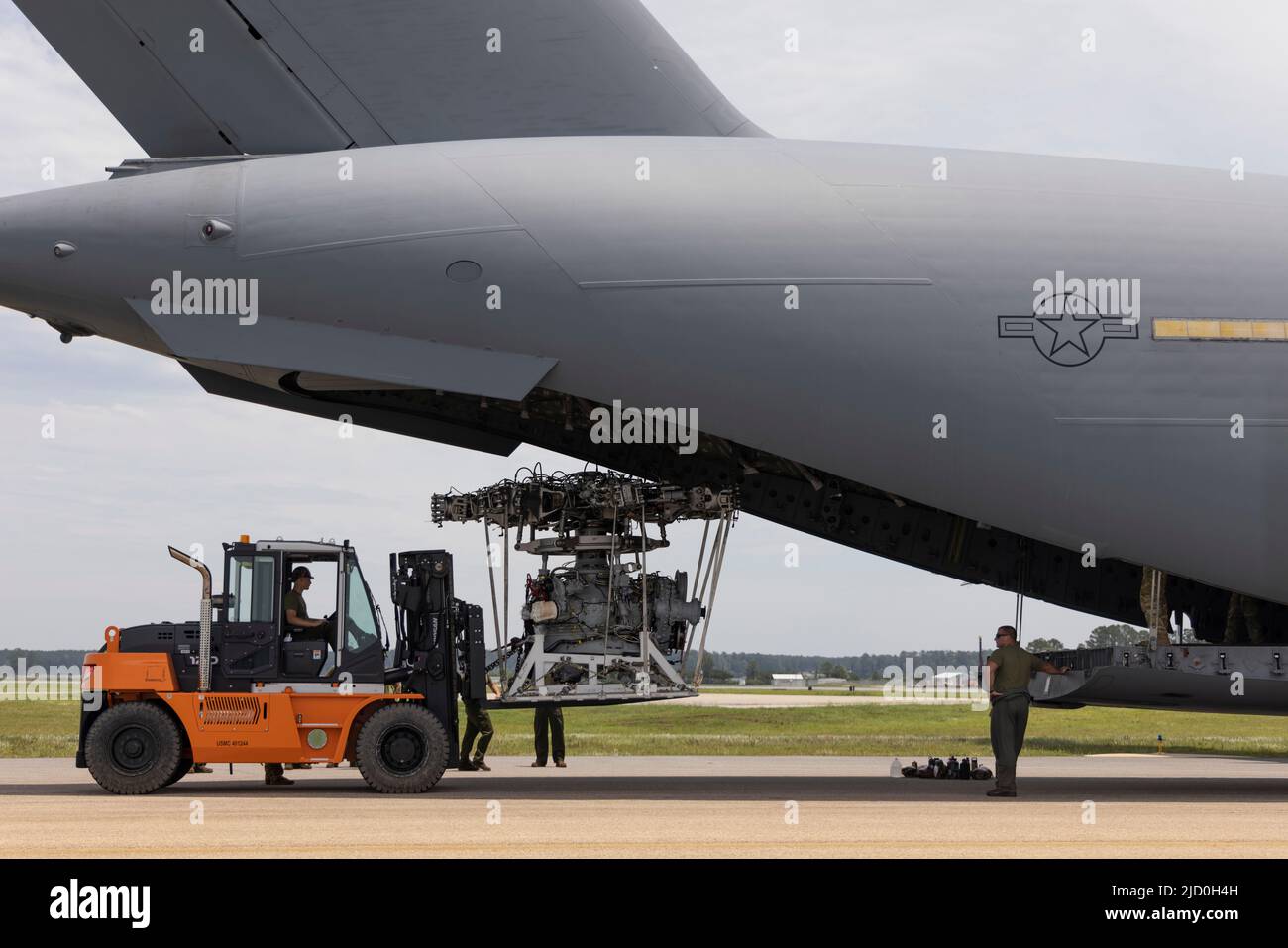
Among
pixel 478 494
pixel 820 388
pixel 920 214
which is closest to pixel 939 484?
Answer: pixel 820 388

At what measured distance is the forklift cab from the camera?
46.6 feet

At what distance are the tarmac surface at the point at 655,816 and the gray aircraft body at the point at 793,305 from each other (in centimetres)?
244

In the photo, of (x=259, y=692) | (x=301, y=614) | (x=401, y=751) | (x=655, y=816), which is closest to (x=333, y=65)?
(x=301, y=614)

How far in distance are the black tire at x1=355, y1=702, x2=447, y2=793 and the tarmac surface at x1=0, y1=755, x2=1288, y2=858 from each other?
0.35 meters

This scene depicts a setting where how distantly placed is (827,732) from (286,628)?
808 inches

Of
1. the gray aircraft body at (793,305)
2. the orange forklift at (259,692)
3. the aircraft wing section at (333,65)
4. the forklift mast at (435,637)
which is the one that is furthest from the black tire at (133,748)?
the aircraft wing section at (333,65)

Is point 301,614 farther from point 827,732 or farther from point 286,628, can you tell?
point 827,732

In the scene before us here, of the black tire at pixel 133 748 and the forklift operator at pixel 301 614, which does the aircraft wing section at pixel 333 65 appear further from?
the black tire at pixel 133 748

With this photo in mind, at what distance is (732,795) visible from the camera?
14.0 m

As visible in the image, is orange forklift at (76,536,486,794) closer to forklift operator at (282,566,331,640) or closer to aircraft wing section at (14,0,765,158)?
forklift operator at (282,566,331,640)

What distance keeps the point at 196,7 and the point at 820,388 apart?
8025 mm

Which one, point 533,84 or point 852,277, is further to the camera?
point 533,84

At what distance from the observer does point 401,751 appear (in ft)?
46.3

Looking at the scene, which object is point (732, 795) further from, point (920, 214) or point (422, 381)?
point (920, 214)
